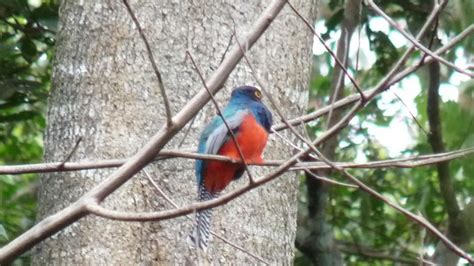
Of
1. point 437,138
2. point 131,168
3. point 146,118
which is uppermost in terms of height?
point 437,138

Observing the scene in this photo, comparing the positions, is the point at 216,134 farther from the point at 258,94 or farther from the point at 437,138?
the point at 437,138

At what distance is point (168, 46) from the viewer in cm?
352

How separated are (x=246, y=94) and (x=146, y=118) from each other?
0.36 meters

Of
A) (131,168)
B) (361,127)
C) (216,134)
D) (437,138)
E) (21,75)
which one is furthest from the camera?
(361,127)

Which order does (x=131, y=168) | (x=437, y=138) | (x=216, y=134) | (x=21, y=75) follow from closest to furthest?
(x=131, y=168) < (x=216, y=134) < (x=437, y=138) < (x=21, y=75)

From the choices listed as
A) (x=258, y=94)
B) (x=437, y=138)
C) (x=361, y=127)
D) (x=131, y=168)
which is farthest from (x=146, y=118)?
(x=361, y=127)

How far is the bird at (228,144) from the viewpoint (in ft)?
10.2

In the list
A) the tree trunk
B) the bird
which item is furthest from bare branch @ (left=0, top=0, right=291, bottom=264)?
the tree trunk

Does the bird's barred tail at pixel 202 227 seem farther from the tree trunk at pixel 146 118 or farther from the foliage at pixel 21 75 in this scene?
the foliage at pixel 21 75

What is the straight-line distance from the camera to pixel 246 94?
3.25 meters

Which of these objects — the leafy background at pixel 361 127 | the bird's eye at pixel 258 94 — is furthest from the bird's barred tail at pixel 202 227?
the leafy background at pixel 361 127

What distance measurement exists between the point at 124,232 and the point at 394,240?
122 inches

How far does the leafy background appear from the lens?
4809mm

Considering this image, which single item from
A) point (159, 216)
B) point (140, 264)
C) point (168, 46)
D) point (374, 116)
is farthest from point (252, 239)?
point (374, 116)
